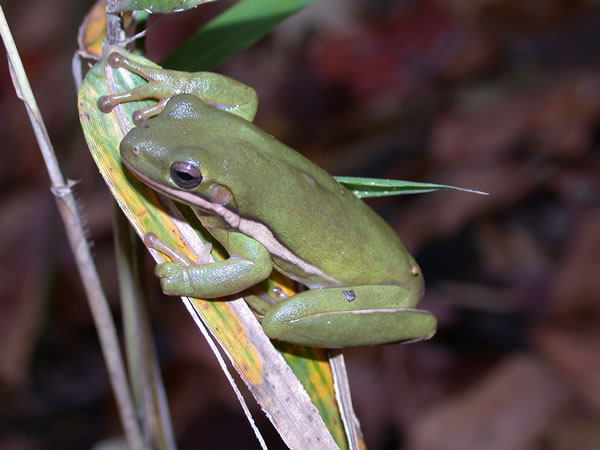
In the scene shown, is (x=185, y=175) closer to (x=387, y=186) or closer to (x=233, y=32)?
(x=233, y=32)

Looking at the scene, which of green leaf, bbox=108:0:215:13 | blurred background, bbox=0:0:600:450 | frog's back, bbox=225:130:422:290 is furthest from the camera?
blurred background, bbox=0:0:600:450

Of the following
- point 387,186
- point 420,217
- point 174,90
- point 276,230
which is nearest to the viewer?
point 387,186

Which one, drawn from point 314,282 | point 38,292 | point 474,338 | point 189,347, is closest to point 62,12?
point 38,292

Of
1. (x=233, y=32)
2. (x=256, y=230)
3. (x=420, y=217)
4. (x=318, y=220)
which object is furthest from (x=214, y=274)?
(x=420, y=217)

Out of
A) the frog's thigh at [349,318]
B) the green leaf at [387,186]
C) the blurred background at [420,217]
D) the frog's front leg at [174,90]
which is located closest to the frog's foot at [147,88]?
the frog's front leg at [174,90]

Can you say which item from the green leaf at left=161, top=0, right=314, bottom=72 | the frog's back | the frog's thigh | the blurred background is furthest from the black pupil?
the blurred background

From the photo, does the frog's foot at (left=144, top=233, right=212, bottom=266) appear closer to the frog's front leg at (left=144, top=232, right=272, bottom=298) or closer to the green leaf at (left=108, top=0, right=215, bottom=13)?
the frog's front leg at (left=144, top=232, right=272, bottom=298)

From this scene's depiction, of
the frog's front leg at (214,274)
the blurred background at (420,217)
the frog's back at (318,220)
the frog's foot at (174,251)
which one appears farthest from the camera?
the blurred background at (420,217)

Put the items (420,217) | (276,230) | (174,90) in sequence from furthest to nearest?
(420,217)
(276,230)
(174,90)

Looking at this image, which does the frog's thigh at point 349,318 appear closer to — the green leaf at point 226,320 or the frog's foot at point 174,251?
the green leaf at point 226,320
